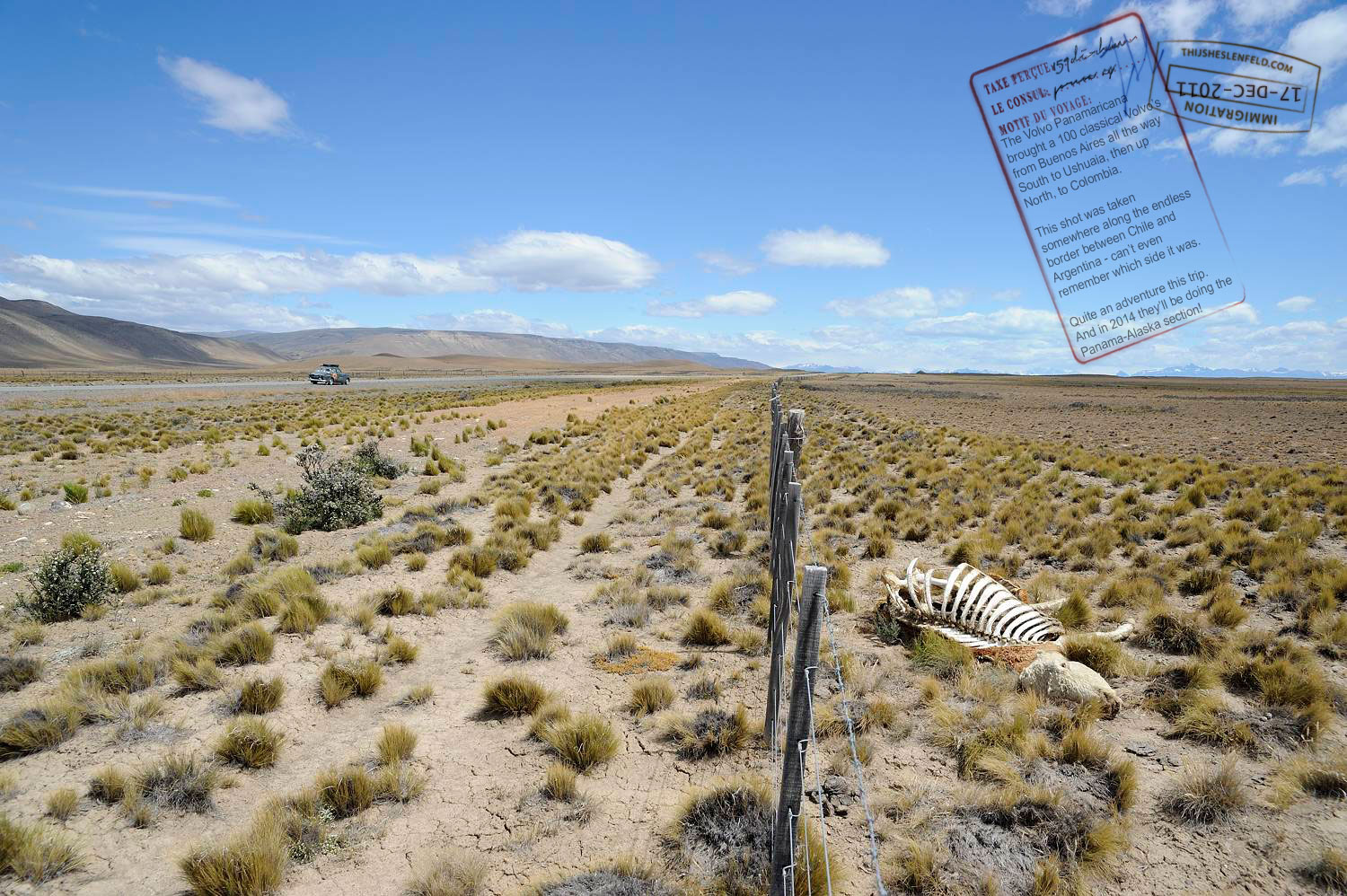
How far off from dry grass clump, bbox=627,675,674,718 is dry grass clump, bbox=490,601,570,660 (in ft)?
4.55

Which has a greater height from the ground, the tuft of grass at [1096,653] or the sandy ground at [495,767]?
the tuft of grass at [1096,653]

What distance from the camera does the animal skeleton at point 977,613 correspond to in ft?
19.7

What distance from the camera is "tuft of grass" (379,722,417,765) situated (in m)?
4.47

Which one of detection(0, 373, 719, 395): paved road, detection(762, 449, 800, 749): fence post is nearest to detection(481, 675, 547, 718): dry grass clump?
detection(762, 449, 800, 749): fence post

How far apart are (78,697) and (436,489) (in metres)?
8.32

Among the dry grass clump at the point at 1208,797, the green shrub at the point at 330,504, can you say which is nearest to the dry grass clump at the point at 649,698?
the dry grass clump at the point at 1208,797

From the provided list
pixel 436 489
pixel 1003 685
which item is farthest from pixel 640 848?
pixel 436 489

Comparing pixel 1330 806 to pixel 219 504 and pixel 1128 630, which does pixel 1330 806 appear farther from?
pixel 219 504

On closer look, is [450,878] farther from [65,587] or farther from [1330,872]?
[65,587]

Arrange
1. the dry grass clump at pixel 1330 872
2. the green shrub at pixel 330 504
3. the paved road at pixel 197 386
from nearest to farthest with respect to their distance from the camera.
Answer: the dry grass clump at pixel 1330 872 → the green shrub at pixel 330 504 → the paved road at pixel 197 386

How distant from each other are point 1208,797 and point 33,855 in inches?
279

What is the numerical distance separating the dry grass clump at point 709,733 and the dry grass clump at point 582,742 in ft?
1.59

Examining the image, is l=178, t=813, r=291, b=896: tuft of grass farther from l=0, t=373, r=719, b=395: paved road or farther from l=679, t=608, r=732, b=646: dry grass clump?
l=0, t=373, r=719, b=395: paved road

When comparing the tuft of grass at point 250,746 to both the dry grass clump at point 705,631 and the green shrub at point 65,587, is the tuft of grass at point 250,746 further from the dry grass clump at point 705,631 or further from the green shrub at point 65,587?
the green shrub at point 65,587
